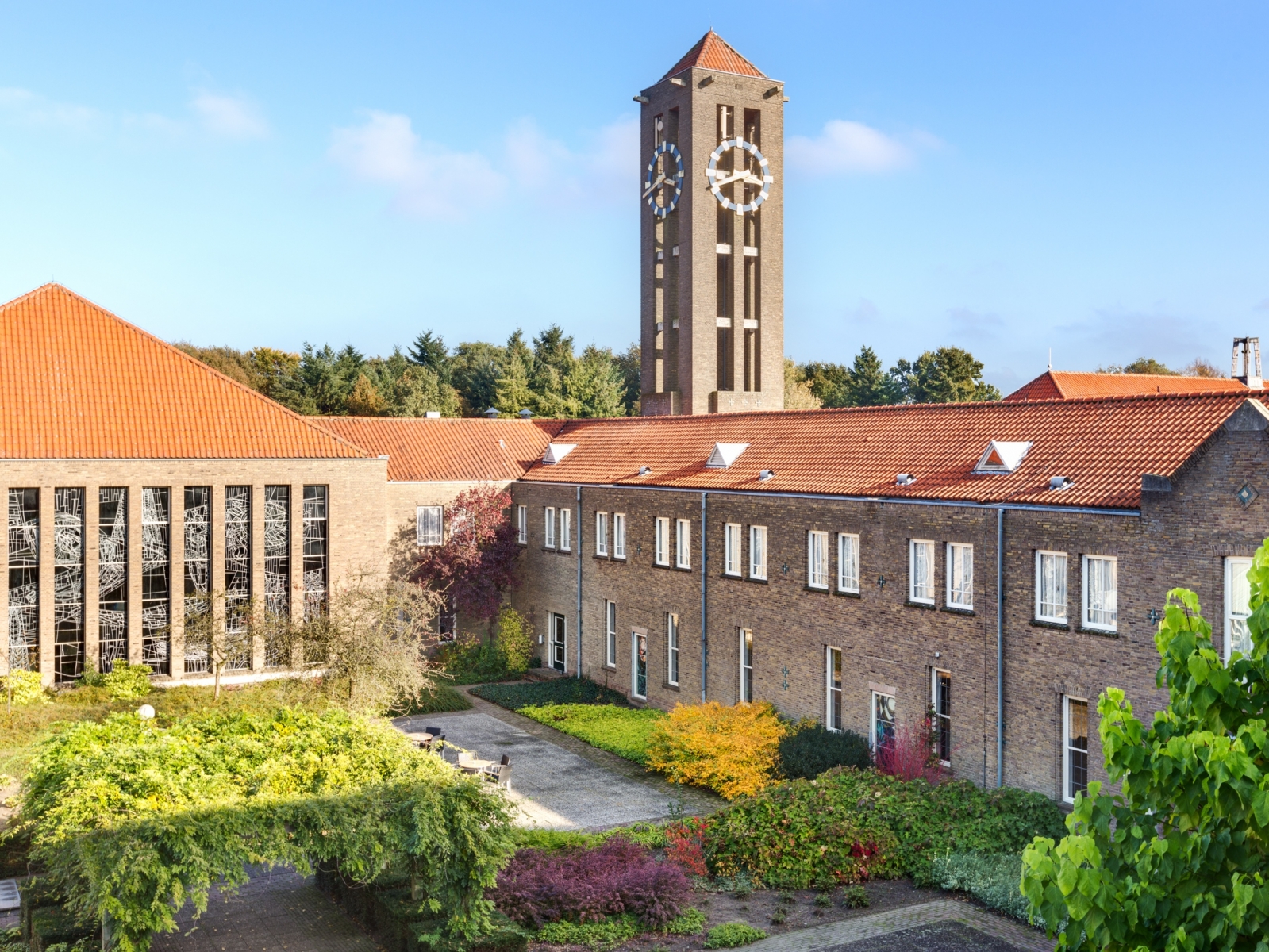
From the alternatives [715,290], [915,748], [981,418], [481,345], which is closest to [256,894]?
[915,748]

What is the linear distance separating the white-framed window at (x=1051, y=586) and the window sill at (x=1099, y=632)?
44 cm

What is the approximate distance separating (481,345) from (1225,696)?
9326 cm

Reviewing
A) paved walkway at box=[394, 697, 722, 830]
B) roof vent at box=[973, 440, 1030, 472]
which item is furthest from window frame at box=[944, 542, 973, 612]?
paved walkway at box=[394, 697, 722, 830]

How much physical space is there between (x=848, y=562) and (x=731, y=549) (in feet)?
14.9

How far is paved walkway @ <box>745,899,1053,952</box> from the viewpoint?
1600cm

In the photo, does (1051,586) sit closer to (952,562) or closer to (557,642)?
(952,562)

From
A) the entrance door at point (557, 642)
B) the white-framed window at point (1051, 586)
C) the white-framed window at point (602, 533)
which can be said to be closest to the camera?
the white-framed window at point (1051, 586)

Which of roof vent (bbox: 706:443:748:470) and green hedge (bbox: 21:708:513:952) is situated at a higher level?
roof vent (bbox: 706:443:748:470)

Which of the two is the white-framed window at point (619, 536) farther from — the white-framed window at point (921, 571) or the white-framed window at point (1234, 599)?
the white-framed window at point (1234, 599)

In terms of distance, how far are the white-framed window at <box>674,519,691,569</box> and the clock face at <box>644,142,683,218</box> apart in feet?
49.2

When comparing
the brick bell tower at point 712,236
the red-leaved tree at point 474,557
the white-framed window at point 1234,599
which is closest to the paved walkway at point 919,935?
the white-framed window at point 1234,599

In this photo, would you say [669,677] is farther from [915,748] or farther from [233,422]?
[233,422]

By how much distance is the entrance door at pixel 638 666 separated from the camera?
33562 millimetres

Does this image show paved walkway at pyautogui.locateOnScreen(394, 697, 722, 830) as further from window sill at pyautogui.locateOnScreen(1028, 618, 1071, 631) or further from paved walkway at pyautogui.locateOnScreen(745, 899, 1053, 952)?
window sill at pyautogui.locateOnScreen(1028, 618, 1071, 631)
